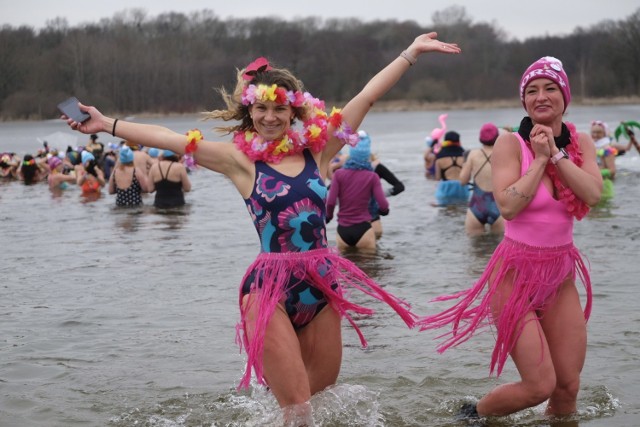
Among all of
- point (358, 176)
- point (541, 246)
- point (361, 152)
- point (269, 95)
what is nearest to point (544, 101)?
point (541, 246)

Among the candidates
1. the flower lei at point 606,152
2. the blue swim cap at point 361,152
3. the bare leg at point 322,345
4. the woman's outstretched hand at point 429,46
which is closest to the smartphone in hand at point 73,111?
the bare leg at point 322,345

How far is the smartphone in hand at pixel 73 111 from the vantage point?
5270mm

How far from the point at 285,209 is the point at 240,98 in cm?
69

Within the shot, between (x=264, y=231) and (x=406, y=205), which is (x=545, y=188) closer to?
(x=264, y=231)

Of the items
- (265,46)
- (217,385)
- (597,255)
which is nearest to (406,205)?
(597,255)

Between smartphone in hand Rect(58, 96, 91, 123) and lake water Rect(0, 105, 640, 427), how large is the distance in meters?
1.85

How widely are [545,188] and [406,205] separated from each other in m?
13.7

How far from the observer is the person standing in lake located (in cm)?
486

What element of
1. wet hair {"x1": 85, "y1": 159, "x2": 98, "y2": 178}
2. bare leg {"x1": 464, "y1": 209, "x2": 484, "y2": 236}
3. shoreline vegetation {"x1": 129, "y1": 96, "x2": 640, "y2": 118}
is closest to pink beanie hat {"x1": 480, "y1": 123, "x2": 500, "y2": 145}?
bare leg {"x1": 464, "y1": 209, "x2": 484, "y2": 236}

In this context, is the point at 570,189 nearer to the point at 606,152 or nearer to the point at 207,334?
the point at 207,334

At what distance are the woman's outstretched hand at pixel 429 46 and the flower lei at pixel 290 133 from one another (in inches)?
21.9

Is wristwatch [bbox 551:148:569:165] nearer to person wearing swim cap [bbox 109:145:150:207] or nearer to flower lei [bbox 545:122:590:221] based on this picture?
flower lei [bbox 545:122:590:221]

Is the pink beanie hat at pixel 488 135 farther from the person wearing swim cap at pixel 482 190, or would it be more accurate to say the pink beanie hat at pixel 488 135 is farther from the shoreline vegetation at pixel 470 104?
the shoreline vegetation at pixel 470 104

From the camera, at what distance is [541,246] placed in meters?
4.84
